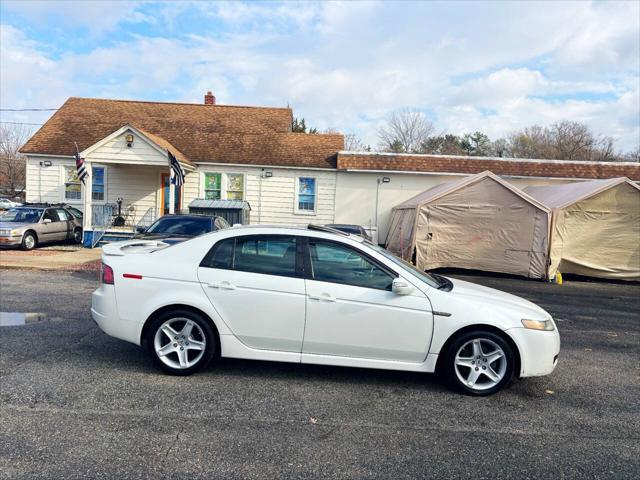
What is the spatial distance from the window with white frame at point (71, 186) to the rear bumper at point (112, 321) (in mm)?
16129

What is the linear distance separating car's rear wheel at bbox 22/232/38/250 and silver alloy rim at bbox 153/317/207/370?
12.9 metres

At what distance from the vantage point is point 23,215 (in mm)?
15656

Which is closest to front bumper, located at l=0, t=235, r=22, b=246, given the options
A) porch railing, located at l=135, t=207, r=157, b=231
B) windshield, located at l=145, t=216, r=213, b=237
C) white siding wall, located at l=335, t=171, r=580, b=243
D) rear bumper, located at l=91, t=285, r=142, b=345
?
porch railing, located at l=135, t=207, r=157, b=231

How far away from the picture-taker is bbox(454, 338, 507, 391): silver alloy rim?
4.42 meters

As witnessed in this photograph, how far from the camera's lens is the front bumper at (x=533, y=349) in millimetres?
4395

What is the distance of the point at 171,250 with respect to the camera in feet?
15.8

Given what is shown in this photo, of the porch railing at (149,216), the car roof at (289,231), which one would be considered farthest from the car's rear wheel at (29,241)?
the car roof at (289,231)

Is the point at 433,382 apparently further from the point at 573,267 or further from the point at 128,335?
the point at 573,267

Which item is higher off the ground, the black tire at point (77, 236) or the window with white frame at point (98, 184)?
the window with white frame at point (98, 184)

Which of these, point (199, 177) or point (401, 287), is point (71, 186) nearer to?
point (199, 177)

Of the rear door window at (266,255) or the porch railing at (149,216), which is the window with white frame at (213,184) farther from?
the rear door window at (266,255)

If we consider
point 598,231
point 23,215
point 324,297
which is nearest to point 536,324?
point 324,297

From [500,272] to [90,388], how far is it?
12.0m

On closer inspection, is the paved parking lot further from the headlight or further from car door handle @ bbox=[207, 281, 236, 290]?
car door handle @ bbox=[207, 281, 236, 290]
